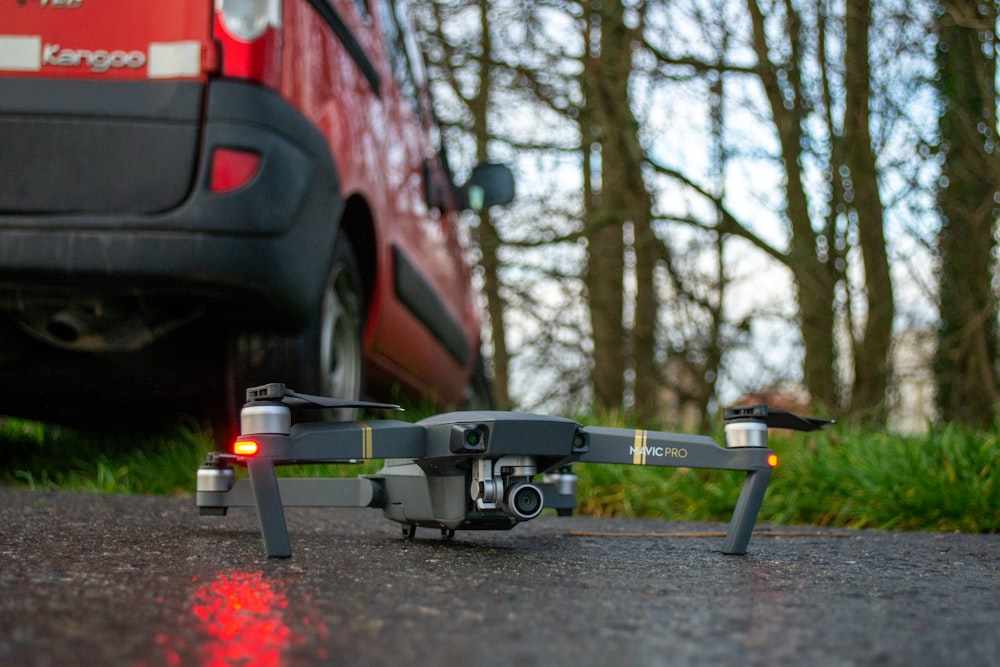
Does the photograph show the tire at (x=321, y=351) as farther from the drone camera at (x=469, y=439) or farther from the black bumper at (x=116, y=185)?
the drone camera at (x=469, y=439)

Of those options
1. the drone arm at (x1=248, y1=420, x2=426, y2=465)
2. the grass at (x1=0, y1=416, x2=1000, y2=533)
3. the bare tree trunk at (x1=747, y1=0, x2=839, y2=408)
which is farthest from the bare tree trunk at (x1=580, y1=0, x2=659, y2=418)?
→ the drone arm at (x1=248, y1=420, x2=426, y2=465)

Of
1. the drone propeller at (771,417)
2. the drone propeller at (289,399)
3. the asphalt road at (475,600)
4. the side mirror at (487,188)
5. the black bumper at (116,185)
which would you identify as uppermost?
the side mirror at (487,188)

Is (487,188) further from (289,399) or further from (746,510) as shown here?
(289,399)

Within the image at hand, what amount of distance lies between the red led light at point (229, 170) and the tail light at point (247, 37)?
21 centimetres

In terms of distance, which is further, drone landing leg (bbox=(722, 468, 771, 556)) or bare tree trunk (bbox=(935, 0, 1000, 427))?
bare tree trunk (bbox=(935, 0, 1000, 427))

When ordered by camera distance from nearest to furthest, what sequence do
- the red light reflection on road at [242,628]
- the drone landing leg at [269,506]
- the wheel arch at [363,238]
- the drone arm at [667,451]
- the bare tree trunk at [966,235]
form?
the red light reflection on road at [242,628] → the drone landing leg at [269,506] → the drone arm at [667,451] → the wheel arch at [363,238] → the bare tree trunk at [966,235]

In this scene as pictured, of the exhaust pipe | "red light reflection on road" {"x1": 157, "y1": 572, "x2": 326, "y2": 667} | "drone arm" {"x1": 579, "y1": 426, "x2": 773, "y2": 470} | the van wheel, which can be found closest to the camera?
"red light reflection on road" {"x1": 157, "y1": 572, "x2": 326, "y2": 667}

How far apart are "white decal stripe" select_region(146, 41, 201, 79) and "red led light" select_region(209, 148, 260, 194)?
0.23 metres

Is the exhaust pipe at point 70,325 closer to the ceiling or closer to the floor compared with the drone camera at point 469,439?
closer to the ceiling

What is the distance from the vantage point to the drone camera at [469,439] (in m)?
2.13

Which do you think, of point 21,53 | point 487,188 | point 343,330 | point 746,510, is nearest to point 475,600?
point 746,510

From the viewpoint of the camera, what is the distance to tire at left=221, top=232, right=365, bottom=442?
3.44 meters

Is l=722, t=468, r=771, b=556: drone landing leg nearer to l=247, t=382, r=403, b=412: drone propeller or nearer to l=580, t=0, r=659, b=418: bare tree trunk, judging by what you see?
l=247, t=382, r=403, b=412: drone propeller

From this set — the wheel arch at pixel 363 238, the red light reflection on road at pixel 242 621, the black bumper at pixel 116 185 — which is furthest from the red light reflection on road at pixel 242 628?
the wheel arch at pixel 363 238
